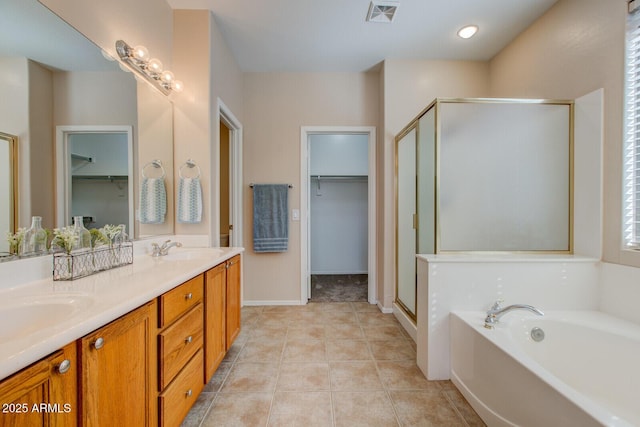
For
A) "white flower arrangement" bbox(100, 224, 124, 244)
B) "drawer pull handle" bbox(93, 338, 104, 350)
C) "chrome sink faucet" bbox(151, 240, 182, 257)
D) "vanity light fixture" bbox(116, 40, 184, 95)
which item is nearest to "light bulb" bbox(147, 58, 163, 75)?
"vanity light fixture" bbox(116, 40, 184, 95)

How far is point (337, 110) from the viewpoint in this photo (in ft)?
9.49

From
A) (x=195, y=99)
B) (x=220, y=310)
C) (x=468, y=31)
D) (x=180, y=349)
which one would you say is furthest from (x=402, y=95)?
(x=180, y=349)

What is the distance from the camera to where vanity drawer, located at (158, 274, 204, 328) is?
1.04 m

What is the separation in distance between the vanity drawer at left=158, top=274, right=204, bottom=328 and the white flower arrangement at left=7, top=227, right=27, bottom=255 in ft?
1.94

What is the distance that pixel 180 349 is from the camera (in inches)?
46.3

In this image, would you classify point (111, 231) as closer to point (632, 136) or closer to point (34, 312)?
point (34, 312)

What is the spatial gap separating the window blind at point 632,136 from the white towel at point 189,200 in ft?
9.25

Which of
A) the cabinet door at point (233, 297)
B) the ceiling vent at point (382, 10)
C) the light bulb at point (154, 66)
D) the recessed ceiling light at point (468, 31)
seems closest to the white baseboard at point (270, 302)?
the cabinet door at point (233, 297)

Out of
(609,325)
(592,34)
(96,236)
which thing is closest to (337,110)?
(592,34)

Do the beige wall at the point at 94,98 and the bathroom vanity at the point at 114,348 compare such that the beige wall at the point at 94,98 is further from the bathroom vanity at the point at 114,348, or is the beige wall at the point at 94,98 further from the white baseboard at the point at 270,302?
the white baseboard at the point at 270,302

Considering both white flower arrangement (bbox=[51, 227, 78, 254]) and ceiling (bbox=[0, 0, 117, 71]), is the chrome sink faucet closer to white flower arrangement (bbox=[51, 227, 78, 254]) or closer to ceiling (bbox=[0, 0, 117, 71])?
white flower arrangement (bbox=[51, 227, 78, 254])

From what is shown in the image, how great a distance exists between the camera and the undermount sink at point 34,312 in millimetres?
782

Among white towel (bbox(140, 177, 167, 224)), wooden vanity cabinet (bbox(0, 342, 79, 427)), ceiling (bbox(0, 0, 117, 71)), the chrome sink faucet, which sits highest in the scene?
ceiling (bbox(0, 0, 117, 71))

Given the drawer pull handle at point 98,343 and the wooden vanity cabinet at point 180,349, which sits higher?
the drawer pull handle at point 98,343
